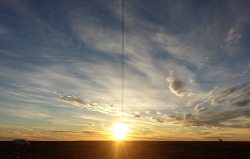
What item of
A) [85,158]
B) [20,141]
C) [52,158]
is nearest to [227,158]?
[85,158]

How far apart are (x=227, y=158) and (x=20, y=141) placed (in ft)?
225

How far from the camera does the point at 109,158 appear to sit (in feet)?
99.1

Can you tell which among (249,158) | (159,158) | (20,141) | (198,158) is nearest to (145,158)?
(159,158)

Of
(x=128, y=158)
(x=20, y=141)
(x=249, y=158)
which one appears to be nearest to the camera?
(x=128, y=158)

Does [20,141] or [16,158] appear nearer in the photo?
[16,158]

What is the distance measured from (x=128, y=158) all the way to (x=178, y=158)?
414 inches

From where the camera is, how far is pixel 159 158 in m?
32.3

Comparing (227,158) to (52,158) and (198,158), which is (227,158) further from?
(52,158)

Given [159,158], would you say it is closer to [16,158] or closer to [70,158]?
[70,158]

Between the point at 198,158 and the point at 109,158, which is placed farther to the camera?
the point at 198,158

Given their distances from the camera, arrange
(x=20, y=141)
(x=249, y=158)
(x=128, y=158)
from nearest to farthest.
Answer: (x=128, y=158)
(x=249, y=158)
(x=20, y=141)

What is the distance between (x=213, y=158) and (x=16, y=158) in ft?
125

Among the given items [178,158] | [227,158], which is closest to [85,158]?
[178,158]

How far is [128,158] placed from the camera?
98.5 ft
